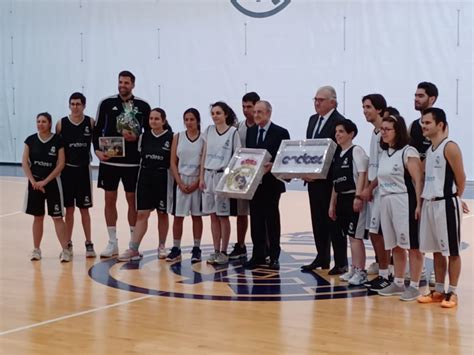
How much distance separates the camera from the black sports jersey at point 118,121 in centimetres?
796

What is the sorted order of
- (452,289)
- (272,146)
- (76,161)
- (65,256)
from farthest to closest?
(76,161) → (65,256) → (272,146) → (452,289)

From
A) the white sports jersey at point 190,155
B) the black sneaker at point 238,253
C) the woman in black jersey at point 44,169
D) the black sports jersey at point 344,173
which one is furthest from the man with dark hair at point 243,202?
the woman in black jersey at point 44,169

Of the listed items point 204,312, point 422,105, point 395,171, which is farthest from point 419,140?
point 204,312

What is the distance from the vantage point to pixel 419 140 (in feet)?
21.8

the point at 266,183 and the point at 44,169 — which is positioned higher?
the point at 44,169

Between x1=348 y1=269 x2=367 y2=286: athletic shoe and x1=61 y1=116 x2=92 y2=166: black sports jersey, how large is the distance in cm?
277

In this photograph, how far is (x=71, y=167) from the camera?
7.82m

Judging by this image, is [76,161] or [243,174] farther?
[76,161]

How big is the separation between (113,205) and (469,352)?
14.1ft

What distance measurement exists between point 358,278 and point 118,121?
2768mm

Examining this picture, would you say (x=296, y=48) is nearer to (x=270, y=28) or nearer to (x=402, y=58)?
(x=270, y=28)

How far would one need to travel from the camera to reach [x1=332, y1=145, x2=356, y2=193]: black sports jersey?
6.75m

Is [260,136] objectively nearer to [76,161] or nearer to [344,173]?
[344,173]

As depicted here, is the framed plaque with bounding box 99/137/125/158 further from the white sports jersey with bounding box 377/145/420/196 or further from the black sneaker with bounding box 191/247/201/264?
the white sports jersey with bounding box 377/145/420/196
